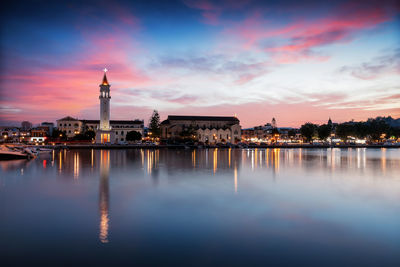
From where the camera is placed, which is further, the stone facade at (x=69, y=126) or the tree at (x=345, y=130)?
the tree at (x=345, y=130)

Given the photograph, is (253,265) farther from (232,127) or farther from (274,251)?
(232,127)

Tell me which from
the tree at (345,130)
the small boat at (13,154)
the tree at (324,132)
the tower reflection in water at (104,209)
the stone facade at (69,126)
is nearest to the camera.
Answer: the tower reflection in water at (104,209)

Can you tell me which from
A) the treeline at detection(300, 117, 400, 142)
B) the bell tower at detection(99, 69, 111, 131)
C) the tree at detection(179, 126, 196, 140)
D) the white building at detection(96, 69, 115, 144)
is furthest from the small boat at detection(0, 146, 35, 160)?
the treeline at detection(300, 117, 400, 142)

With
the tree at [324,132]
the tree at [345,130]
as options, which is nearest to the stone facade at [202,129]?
the tree at [324,132]

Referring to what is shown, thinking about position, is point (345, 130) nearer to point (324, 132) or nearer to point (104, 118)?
point (324, 132)

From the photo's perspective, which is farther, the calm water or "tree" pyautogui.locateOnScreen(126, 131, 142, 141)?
"tree" pyautogui.locateOnScreen(126, 131, 142, 141)

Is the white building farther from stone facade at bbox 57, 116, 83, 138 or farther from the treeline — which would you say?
the treeline

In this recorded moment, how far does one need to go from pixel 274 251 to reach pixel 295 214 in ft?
12.7

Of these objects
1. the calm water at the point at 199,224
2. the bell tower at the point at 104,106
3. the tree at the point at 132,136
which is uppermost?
the bell tower at the point at 104,106

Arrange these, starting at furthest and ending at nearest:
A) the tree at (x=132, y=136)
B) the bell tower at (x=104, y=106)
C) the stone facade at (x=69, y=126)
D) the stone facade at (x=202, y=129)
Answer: the stone facade at (x=202, y=129) → the stone facade at (x=69, y=126) → the tree at (x=132, y=136) → the bell tower at (x=104, y=106)

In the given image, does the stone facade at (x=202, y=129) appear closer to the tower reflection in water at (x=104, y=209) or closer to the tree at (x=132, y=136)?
the tree at (x=132, y=136)

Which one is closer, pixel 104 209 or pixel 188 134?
pixel 104 209

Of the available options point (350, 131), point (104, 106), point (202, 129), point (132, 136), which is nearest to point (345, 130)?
point (350, 131)

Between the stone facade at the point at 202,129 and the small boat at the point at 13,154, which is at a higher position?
the stone facade at the point at 202,129
